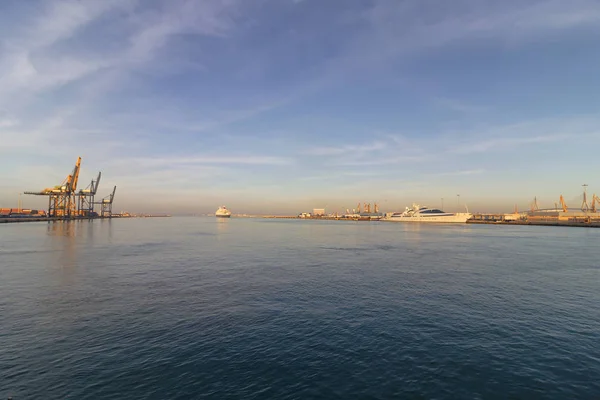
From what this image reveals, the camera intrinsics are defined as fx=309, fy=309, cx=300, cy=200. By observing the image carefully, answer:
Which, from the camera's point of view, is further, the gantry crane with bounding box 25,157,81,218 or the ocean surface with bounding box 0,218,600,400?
the gantry crane with bounding box 25,157,81,218

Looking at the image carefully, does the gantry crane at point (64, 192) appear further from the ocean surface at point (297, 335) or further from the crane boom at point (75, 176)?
the ocean surface at point (297, 335)

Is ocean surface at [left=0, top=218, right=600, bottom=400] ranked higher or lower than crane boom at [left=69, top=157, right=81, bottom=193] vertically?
lower

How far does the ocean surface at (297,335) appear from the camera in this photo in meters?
14.6

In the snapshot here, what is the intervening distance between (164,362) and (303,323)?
9.56m

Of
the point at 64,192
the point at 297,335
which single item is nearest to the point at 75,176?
the point at 64,192

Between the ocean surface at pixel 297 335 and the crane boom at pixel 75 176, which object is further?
the crane boom at pixel 75 176

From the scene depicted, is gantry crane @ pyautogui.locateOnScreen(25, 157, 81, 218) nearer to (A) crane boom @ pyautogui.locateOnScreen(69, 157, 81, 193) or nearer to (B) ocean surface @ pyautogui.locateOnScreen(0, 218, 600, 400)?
(A) crane boom @ pyautogui.locateOnScreen(69, 157, 81, 193)

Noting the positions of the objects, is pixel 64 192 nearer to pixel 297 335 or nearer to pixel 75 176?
pixel 75 176

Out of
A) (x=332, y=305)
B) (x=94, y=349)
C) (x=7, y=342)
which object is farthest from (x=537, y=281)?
(x=7, y=342)

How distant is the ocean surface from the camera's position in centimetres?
1459

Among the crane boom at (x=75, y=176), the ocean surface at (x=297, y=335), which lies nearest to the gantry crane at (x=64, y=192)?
the crane boom at (x=75, y=176)

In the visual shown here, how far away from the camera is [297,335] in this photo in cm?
2044

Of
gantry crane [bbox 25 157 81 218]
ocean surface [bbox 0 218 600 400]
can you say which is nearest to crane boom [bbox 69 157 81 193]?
gantry crane [bbox 25 157 81 218]

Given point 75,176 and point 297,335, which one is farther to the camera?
point 75,176
